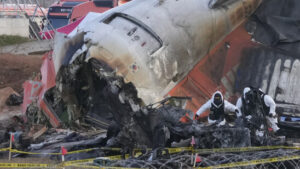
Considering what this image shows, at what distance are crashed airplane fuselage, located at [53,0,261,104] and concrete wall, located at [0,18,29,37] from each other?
1586cm

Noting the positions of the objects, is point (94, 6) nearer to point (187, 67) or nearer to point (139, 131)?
point (187, 67)

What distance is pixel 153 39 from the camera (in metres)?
9.64

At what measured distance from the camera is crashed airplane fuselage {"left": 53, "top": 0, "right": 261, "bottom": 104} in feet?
30.8

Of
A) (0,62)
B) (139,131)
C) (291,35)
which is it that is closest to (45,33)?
(0,62)

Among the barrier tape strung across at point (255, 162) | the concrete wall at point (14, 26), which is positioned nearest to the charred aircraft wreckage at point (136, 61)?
the barrier tape strung across at point (255, 162)

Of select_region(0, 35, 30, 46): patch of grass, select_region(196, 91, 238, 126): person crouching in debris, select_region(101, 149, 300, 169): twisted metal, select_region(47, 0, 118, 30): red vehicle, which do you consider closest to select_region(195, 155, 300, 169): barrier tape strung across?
select_region(101, 149, 300, 169): twisted metal

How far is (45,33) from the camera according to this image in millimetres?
26156

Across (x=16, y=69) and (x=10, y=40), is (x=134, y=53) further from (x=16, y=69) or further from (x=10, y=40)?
(x=10, y=40)

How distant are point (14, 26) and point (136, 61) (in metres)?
18.2

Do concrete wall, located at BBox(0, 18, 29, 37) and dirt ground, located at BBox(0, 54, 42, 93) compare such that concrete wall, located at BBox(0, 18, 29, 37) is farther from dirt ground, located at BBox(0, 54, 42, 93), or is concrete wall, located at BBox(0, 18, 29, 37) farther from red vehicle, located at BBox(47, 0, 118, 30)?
dirt ground, located at BBox(0, 54, 42, 93)

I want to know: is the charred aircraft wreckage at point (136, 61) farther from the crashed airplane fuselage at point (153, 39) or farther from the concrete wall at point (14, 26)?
the concrete wall at point (14, 26)

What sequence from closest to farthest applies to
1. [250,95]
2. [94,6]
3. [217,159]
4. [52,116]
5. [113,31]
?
[217,159], [250,95], [113,31], [52,116], [94,6]

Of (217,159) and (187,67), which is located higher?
(187,67)

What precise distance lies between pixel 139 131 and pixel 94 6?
60.1 feet
